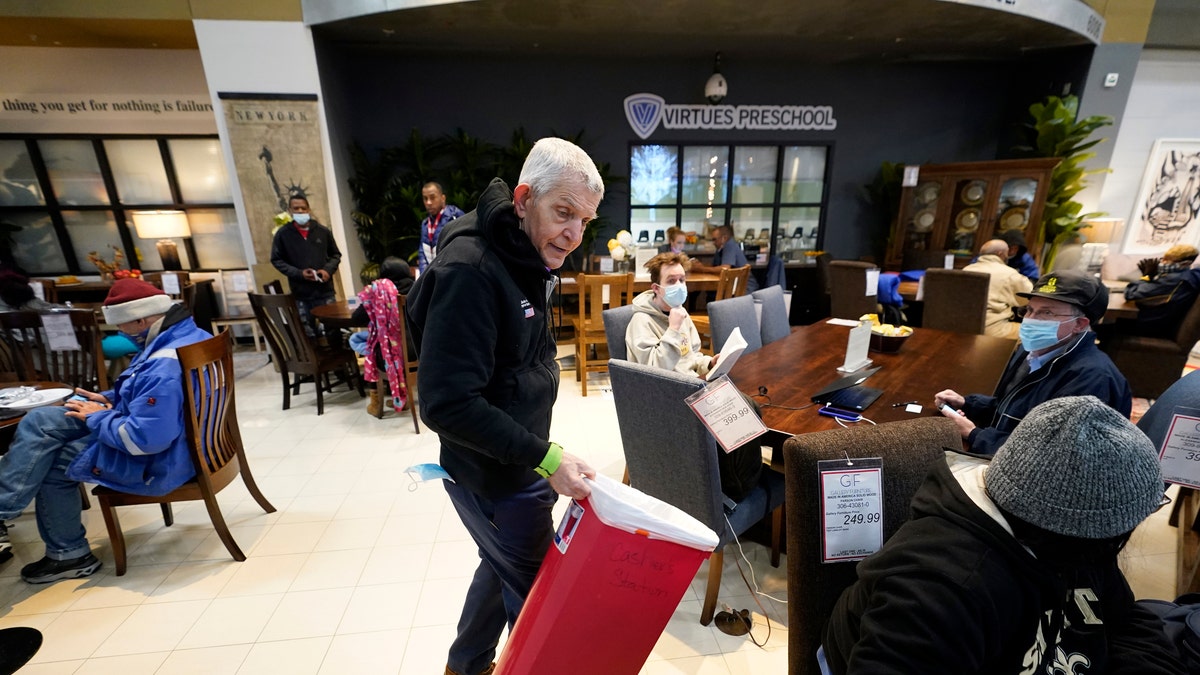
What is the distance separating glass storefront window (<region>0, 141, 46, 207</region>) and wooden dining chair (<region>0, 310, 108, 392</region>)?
4.51 m

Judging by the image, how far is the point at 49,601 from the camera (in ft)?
5.86

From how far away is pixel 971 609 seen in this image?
62 centimetres

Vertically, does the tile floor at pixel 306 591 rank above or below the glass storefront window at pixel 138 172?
below

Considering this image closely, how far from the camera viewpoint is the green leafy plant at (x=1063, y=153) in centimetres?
477

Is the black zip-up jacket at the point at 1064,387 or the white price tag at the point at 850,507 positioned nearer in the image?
the white price tag at the point at 850,507

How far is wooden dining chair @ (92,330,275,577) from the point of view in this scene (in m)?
1.77

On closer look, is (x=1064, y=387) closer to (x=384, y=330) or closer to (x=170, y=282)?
(x=384, y=330)

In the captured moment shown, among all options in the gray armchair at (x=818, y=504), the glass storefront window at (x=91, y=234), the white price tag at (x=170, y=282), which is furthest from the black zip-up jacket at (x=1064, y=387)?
the glass storefront window at (x=91, y=234)

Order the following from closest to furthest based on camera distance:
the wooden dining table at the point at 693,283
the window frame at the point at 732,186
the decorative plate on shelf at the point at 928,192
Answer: the wooden dining table at the point at 693,283 < the decorative plate on shelf at the point at 928,192 < the window frame at the point at 732,186

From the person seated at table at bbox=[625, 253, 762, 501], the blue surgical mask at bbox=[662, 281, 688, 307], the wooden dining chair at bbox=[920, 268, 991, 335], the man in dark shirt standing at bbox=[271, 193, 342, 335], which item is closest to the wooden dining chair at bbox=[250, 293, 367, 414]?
the man in dark shirt standing at bbox=[271, 193, 342, 335]

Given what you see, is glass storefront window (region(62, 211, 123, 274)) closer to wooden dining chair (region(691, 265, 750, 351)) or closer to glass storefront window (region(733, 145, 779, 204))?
wooden dining chair (region(691, 265, 750, 351))

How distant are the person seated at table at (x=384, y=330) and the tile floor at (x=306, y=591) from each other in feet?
2.34

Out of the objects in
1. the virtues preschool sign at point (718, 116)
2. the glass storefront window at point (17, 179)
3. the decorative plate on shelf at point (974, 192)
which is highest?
the virtues preschool sign at point (718, 116)

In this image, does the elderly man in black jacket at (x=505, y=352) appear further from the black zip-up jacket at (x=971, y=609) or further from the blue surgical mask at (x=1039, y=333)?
the blue surgical mask at (x=1039, y=333)
